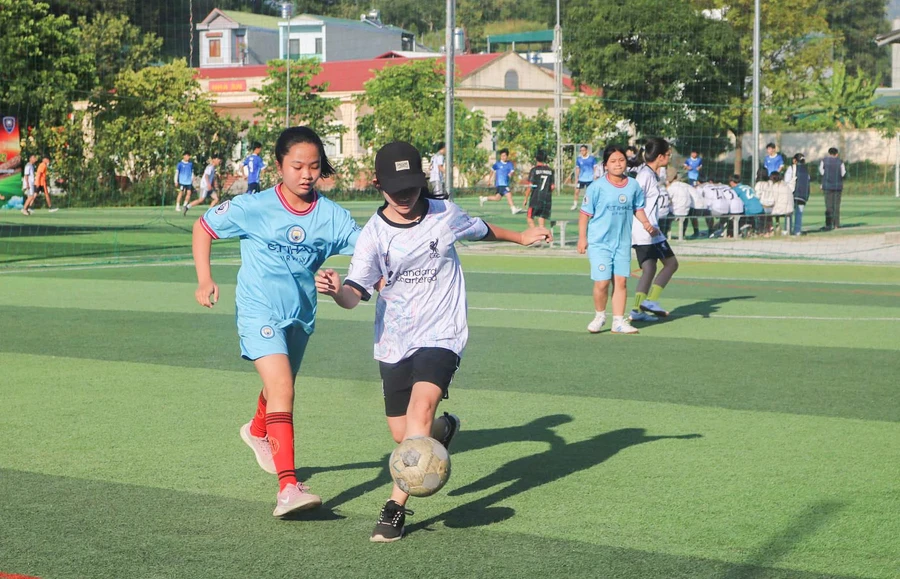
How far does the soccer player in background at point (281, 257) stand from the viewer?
5781 millimetres

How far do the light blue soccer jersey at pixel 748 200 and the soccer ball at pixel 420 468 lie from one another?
21.5 meters

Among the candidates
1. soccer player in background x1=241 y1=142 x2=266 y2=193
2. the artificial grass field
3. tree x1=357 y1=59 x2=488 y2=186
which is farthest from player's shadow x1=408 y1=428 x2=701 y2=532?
tree x1=357 y1=59 x2=488 y2=186

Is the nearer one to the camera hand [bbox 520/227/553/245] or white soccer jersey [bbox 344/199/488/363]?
white soccer jersey [bbox 344/199/488/363]

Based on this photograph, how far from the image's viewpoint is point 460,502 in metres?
5.91

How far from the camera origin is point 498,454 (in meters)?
6.98

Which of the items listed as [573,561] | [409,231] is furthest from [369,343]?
[573,561]

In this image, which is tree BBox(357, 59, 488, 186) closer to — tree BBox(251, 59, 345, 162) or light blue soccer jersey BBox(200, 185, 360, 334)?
tree BBox(251, 59, 345, 162)

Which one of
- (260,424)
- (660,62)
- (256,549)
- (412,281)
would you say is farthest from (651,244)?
(660,62)

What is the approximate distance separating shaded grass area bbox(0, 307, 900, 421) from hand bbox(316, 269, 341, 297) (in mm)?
3887

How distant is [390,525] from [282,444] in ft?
2.34

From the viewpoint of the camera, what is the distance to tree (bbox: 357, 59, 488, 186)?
4438 cm

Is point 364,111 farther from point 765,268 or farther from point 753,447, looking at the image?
point 753,447

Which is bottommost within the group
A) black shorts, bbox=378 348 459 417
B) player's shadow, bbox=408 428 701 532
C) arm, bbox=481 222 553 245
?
player's shadow, bbox=408 428 701 532

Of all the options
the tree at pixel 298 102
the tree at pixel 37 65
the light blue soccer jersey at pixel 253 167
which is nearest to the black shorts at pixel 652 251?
the light blue soccer jersey at pixel 253 167
